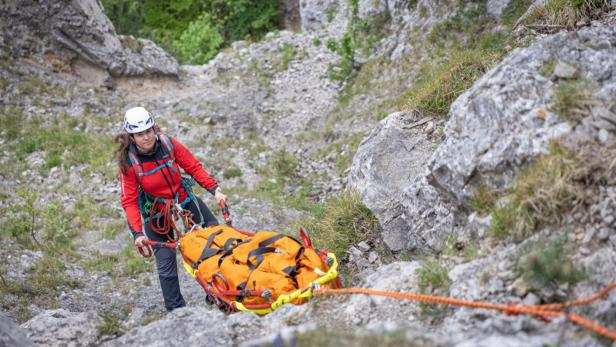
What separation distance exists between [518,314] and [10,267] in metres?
6.79

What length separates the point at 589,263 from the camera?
390 centimetres

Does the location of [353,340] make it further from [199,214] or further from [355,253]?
[199,214]

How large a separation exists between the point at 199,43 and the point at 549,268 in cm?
1826

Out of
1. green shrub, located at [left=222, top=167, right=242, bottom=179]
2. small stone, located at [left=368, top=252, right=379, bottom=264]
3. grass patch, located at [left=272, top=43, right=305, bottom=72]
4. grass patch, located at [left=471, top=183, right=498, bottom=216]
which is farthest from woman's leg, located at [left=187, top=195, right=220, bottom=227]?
grass patch, located at [left=272, top=43, right=305, bottom=72]

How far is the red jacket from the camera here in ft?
19.7

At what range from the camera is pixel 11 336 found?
4.58m

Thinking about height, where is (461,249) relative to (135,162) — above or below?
below

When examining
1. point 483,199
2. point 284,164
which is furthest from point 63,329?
point 284,164

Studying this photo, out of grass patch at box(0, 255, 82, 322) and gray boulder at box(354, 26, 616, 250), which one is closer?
gray boulder at box(354, 26, 616, 250)

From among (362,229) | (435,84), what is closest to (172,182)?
(362,229)

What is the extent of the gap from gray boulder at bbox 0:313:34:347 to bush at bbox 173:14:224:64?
1567 cm

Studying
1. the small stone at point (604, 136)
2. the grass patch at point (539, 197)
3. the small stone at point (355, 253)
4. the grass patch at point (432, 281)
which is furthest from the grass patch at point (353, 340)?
the small stone at point (355, 253)

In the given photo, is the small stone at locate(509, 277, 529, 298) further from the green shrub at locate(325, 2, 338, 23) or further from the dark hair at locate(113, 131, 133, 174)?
the green shrub at locate(325, 2, 338, 23)

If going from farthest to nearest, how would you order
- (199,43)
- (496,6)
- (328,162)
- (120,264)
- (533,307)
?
(199,43)
(328,162)
(496,6)
(120,264)
(533,307)
